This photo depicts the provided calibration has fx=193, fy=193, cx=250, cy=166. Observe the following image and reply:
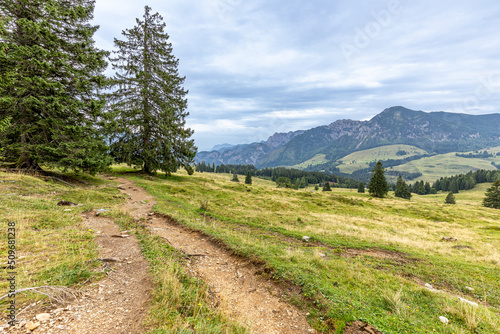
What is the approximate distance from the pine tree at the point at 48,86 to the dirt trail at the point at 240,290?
45.1ft

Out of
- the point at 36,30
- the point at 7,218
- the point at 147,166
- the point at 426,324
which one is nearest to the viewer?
the point at 426,324

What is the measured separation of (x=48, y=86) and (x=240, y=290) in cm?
2121

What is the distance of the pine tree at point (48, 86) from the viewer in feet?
49.0

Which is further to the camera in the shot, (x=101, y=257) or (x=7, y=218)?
(x=7, y=218)

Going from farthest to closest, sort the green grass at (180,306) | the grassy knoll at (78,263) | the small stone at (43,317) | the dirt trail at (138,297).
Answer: the grassy knoll at (78,263), the green grass at (180,306), the dirt trail at (138,297), the small stone at (43,317)

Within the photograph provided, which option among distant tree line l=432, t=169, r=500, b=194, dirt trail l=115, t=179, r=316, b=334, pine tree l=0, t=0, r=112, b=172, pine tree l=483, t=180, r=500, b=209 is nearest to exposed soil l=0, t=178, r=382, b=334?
dirt trail l=115, t=179, r=316, b=334

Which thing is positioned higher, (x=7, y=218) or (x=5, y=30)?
(x=5, y=30)

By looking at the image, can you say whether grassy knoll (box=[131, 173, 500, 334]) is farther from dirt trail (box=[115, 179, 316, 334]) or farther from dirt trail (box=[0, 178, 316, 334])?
dirt trail (box=[0, 178, 316, 334])

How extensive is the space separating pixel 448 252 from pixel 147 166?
35.1 metres

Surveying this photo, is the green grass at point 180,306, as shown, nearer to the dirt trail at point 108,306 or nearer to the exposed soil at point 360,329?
the dirt trail at point 108,306

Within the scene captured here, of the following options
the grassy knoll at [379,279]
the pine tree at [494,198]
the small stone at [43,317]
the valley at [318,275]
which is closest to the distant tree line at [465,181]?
the pine tree at [494,198]

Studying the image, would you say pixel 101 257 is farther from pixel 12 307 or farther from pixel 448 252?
pixel 448 252

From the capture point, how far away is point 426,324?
5.02 metres

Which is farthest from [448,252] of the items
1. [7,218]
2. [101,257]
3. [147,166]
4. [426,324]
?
[147,166]
